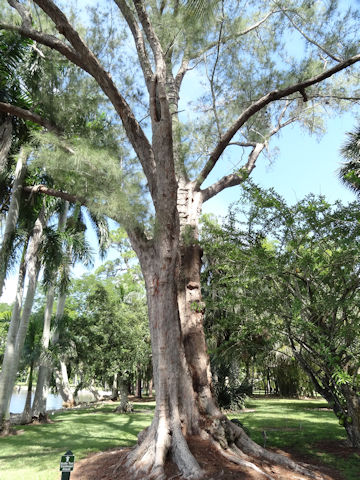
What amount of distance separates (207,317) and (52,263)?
313 inches

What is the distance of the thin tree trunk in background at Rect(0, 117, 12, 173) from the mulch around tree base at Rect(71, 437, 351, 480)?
7.90 m

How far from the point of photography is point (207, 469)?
4957 millimetres

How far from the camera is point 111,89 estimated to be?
5945mm

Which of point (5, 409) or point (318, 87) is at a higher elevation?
point (318, 87)

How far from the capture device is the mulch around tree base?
4902 mm

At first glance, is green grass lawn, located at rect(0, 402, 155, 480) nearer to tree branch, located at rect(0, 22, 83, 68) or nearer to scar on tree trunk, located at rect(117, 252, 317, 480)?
scar on tree trunk, located at rect(117, 252, 317, 480)

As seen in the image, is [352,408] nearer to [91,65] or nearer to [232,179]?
[232,179]

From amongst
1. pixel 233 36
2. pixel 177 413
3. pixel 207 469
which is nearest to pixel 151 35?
pixel 233 36

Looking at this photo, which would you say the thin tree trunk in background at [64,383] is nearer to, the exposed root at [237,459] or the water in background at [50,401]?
the water in background at [50,401]

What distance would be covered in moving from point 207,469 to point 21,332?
8.18 m

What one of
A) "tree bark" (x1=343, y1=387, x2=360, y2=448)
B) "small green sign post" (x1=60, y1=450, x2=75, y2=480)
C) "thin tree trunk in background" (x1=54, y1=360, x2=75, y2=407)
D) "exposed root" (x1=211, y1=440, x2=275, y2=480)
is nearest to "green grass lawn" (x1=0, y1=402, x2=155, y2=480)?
"exposed root" (x1=211, y1=440, x2=275, y2=480)

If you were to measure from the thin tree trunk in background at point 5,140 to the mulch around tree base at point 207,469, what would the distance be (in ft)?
25.9

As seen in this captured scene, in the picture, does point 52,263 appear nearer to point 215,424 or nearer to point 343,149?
point 215,424

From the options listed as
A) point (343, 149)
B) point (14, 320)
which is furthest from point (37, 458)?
point (343, 149)
